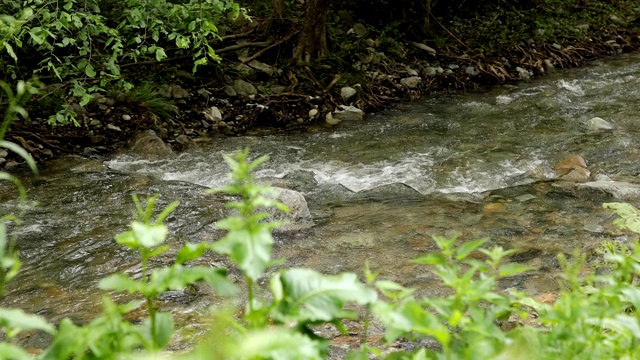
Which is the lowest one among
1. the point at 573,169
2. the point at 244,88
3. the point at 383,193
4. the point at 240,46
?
the point at 383,193

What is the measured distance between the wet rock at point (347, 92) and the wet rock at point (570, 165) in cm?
311

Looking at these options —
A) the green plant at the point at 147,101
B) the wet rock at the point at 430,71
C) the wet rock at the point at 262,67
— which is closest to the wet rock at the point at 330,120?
the wet rock at the point at 262,67

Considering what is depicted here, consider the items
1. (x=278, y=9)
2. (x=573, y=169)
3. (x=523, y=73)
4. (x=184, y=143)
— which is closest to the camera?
(x=573, y=169)

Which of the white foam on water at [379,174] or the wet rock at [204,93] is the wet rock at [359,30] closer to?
the wet rock at [204,93]

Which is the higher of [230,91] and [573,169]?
[230,91]

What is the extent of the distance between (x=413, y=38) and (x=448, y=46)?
0.59 m

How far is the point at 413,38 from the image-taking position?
10.4 m

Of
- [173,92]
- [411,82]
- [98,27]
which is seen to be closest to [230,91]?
[173,92]

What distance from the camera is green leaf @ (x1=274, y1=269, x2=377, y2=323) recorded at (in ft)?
4.37

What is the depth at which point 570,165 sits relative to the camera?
19.9 ft

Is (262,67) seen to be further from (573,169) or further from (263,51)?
(573,169)

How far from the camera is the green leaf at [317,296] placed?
1332 millimetres

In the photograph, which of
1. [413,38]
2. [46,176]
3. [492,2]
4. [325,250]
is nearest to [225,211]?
[325,250]

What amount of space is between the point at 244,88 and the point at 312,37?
4.44 feet
